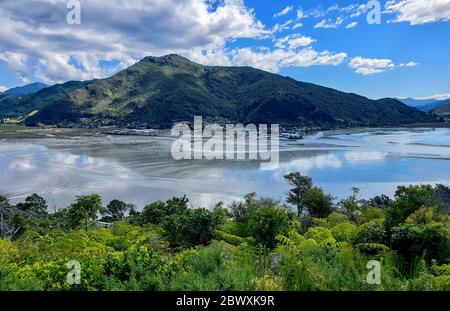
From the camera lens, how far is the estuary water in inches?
1511

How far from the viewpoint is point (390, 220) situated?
11.5 m

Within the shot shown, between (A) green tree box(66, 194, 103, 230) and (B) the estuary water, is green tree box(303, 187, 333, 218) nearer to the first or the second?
(B) the estuary water

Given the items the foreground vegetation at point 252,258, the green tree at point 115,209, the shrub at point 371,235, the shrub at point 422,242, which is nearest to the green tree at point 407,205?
the foreground vegetation at point 252,258

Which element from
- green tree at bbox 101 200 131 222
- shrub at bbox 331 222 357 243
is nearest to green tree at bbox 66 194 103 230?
green tree at bbox 101 200 131 222

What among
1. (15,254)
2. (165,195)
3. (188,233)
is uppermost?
(15,254)

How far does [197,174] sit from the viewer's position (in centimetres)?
4666

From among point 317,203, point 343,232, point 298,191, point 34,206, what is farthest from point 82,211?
point 298,191

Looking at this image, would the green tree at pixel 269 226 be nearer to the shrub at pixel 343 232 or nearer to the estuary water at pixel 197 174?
the shrub at pixel 343 232

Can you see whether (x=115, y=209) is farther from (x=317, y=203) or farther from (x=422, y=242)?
(x=422, y=242)

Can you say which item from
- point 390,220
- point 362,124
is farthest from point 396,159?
point 362,124
